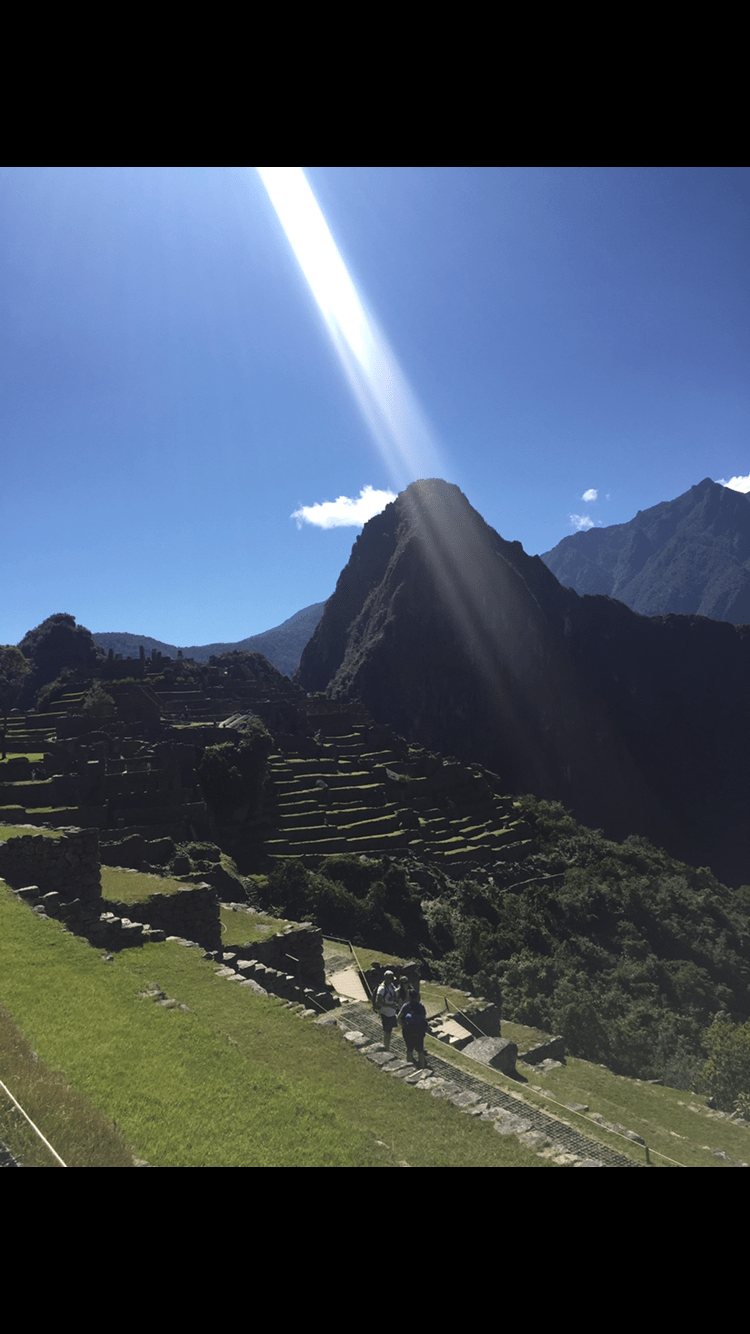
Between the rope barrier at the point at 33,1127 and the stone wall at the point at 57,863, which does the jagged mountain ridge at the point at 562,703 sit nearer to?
the stone wall at the point at 57,863

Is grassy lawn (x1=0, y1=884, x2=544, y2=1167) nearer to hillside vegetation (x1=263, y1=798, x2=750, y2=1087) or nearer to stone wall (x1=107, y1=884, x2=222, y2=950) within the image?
stone wall (x1=107, y1=884, x2=222, y2=950)

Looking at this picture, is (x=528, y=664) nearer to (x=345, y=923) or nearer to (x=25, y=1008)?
(x=345, y=923)

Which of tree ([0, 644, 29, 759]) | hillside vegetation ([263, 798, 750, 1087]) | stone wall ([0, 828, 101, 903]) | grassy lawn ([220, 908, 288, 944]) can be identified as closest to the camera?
stone wall ([0, 828, 101, 903])

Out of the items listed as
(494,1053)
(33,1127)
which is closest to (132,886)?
(494,1053)

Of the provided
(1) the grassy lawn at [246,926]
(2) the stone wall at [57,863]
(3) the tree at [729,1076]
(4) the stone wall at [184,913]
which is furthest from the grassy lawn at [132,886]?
(3) the tree at [729,1076]

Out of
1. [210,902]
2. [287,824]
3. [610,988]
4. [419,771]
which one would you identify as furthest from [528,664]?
[210,902]

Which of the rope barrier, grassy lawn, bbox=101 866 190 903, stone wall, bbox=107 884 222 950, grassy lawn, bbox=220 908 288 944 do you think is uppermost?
the rope barrier

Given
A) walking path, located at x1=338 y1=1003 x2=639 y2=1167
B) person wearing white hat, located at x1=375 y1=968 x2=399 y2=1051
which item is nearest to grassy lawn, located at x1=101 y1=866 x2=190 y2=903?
walking path, located at x1=338 y1=1003 x2=639 y2=1167
